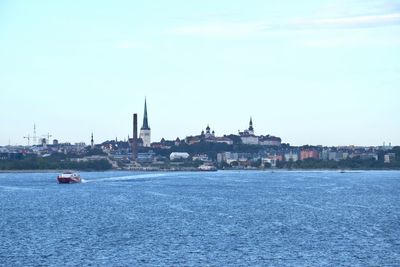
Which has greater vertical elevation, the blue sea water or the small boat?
the small boat

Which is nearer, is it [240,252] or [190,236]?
[240,252]

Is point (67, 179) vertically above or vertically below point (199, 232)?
above

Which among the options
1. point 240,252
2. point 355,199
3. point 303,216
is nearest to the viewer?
point 240,252

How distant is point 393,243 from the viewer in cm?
5000

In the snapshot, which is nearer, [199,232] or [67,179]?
[199,232]

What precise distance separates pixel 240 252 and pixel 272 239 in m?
5.85

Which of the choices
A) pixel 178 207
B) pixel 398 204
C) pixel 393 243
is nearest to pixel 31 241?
pixel 393 243

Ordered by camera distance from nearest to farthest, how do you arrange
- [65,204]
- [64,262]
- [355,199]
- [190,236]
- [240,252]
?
[64,262] → [240,252] → [190,236] → [65,204] → [355,199]

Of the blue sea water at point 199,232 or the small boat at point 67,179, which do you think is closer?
the blue sea water at point 199,232

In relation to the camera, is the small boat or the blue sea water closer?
the blue sea water

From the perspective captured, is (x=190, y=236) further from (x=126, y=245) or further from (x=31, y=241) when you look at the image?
(x=31, y=241)

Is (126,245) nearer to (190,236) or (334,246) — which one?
(190,236)

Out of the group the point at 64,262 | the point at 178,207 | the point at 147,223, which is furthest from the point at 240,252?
the point at 178,207

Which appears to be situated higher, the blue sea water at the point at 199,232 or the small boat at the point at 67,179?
the small boat at the point at 67,179
